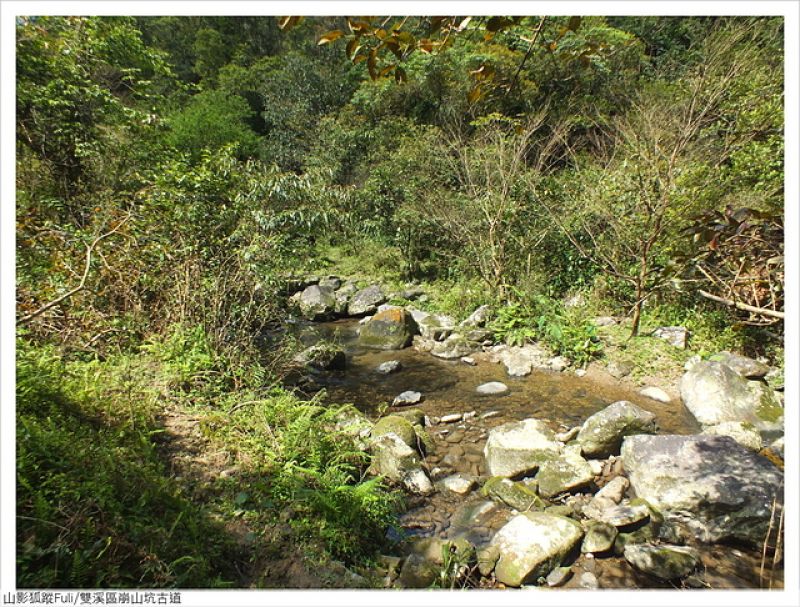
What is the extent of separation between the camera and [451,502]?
3650 millimetres

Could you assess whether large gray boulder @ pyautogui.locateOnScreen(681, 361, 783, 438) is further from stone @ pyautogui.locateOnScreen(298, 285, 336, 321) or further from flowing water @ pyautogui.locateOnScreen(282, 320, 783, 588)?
stone @ pyautogui.locateOnScreen(298, 285, 336, 321)

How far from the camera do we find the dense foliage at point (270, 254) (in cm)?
204

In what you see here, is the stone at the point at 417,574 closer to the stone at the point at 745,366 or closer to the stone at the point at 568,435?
the stone at the point at 568,435

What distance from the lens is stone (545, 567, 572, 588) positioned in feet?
8.95

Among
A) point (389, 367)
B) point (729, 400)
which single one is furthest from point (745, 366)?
point (389, 367)

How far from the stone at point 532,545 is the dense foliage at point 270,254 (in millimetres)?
941

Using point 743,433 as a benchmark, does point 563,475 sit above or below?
below

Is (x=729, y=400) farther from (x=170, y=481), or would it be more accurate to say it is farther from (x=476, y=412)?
(x=170, y=481)

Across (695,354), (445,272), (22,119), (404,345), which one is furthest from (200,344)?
(445,272)

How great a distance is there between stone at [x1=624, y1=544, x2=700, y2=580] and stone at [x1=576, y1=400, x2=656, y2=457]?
1.32 meters

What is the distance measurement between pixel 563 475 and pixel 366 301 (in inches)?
308

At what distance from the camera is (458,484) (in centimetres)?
384

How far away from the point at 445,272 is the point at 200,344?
8602 millimetres

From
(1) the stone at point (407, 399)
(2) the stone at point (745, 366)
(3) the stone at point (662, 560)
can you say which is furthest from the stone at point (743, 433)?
(1) the stone at point (407, 399)
